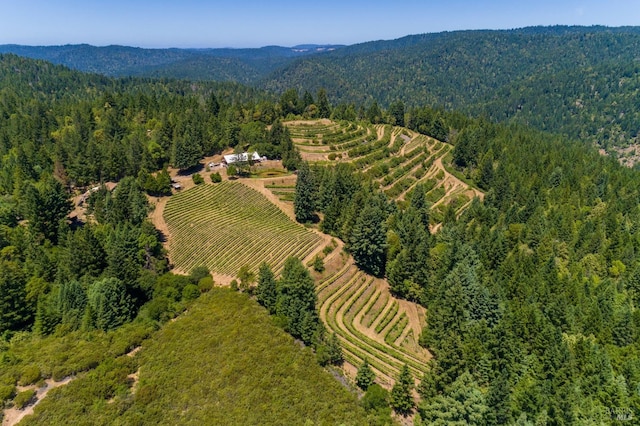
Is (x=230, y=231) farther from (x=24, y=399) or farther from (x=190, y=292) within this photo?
(x=24, y=399)

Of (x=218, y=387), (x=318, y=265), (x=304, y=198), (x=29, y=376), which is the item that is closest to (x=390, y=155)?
(x=304, y=198)

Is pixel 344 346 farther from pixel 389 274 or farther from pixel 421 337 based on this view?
pixel 389 274

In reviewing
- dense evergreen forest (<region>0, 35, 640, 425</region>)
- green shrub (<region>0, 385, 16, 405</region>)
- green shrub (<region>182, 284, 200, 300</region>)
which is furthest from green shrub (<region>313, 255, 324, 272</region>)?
green shrub (<region>0, 385, 16, 405</region>)

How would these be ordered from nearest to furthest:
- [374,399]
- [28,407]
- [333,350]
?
[28,407] < [374,399] < [333,350]

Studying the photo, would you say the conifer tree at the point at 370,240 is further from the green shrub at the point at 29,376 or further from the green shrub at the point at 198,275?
the green shrub at the point at 29,376

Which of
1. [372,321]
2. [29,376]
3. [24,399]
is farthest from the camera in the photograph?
[372,321]

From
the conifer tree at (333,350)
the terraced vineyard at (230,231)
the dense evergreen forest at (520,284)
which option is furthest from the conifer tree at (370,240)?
the conifer tree at (333,350)

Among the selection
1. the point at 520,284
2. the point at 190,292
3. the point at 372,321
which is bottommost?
the point at 372,321
